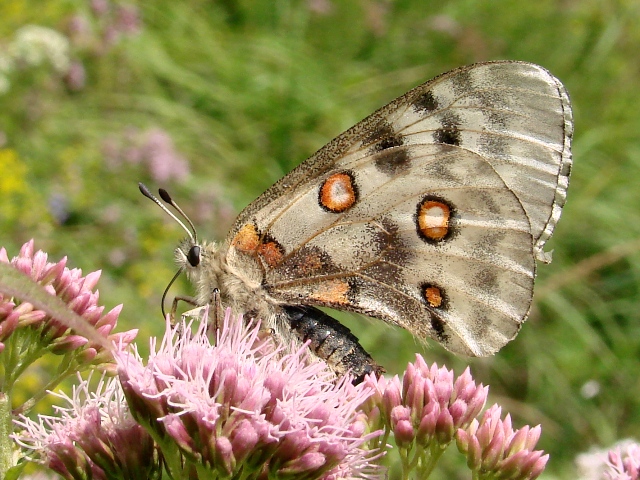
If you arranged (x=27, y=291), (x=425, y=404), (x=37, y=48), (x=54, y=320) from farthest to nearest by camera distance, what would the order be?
(x=37, y=48), (x=425, y=404), (x=54, y=320), (x=27, y=291)

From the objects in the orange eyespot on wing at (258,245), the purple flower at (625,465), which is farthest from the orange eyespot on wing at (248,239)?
the purple flower at (625,465)

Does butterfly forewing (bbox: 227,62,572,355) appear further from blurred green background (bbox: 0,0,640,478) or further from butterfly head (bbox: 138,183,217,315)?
blurred green background (bbox: 0,0,640,478)

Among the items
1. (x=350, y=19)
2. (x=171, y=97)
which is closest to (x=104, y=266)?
(x=171, y=97)

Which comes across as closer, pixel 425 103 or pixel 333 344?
pixel 333 344

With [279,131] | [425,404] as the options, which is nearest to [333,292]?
[425,404]

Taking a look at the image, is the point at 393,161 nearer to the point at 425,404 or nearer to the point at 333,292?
the point at 333,292

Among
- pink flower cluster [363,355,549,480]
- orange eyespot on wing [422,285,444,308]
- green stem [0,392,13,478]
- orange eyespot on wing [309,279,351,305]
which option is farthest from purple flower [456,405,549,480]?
green stem [0,392,13,478]
